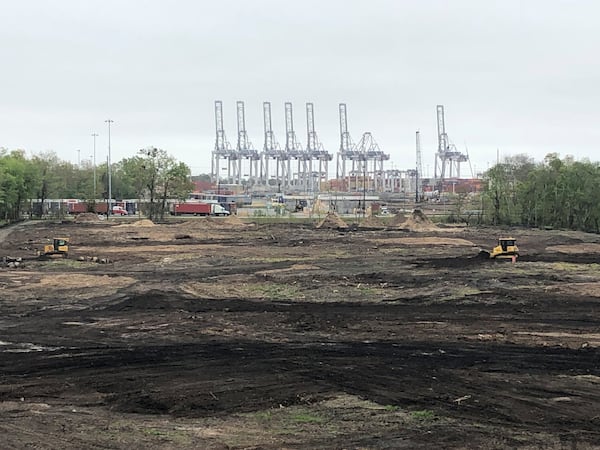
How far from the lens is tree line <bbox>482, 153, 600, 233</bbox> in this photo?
230ft

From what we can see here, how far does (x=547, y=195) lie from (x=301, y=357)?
65.0 m

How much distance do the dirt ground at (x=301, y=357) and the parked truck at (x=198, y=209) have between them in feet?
236

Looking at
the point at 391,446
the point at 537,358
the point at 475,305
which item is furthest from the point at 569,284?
the point at 391,446

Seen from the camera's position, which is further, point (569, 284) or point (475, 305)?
point (569, 284)

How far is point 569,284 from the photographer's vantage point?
88.2 ft

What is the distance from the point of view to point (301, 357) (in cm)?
1445

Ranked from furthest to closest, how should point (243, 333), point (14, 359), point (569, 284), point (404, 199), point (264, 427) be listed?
point (404, 199)
point (569, 284)
point (243, 333)
point (14, 359)
point (264, 427)

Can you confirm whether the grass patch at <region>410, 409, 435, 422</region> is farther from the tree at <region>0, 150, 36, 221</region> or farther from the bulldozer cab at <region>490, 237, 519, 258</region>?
the tree at <region>0, 150, 36, 221</region>

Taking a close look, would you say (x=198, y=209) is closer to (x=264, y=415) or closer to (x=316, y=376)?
(x=316, y=376)

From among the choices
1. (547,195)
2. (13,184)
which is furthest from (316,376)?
(547,195)

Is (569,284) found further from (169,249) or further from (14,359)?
(169,249)

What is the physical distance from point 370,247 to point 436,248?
4.24m

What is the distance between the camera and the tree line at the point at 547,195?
7012 centimetres

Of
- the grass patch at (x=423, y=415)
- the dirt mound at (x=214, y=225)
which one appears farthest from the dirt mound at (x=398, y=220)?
the grass patch at (x=423, y=415)
